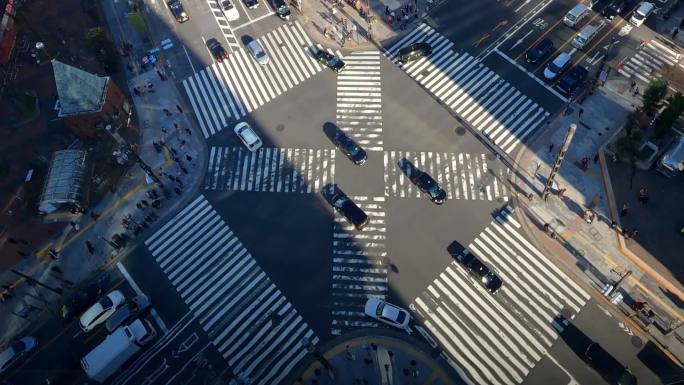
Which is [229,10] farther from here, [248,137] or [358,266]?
[358,266]

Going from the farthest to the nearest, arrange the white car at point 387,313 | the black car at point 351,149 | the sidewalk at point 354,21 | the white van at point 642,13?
the sidewalk at point 354,21
the white van at point 642,13
the black car at point 351,149
the white car at point 387,313

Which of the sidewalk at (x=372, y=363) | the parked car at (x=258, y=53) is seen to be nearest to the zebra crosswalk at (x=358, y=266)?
the sidewalk at (x=372, y=363)

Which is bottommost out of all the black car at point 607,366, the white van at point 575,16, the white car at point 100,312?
the black car at point 607,366

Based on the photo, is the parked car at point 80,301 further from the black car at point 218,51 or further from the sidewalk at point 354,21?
the sidewalk at point 354,21

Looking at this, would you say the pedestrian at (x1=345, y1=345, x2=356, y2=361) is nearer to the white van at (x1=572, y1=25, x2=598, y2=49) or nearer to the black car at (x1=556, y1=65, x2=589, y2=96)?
the black car at (x1=556, y1=65, x2=589, y2=96)

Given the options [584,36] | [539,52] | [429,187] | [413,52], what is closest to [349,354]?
[429,187]

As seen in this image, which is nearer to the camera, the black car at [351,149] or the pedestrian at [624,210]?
the pedestrian at [624,210]
